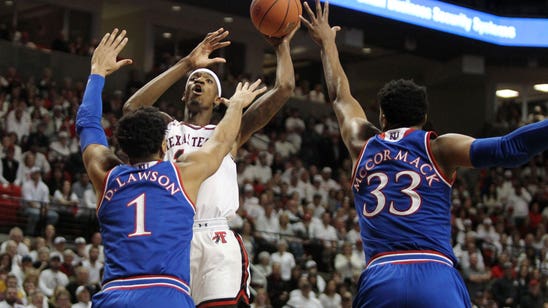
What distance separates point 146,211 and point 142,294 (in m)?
0.44

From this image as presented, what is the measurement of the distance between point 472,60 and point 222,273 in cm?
2131

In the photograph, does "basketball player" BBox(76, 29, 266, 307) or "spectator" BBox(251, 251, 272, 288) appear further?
"spectator" BBox(251, 251, 272, 288)

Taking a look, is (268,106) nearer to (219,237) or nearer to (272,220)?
(219,237)

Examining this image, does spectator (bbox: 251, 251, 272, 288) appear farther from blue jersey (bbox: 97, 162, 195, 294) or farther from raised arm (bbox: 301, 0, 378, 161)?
blue jersey (bbox: 97, 162, 195, 294)

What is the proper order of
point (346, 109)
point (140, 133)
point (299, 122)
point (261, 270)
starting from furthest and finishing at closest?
point (299, 122)
point (261, 270)
point (346, 109)
point (140, 133)

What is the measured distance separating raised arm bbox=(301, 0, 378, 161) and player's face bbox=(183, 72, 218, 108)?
2.77 feet

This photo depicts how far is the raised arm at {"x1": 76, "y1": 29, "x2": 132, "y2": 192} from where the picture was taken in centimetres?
506

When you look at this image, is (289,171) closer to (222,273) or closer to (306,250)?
(306,250)

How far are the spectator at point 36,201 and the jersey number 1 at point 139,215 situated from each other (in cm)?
1019

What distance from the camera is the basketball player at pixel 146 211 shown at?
4.69m

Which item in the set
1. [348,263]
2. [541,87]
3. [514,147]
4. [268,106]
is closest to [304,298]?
[348,263]

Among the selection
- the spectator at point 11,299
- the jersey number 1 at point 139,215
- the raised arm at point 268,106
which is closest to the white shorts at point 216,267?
the raised arm at point 268,106

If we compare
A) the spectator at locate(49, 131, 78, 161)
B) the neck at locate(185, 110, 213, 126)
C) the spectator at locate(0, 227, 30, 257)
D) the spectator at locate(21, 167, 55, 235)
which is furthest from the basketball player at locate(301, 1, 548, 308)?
the spectator at locate(49, 131, 78, 161)

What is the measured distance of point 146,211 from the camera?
479 centimetres
